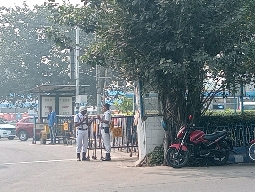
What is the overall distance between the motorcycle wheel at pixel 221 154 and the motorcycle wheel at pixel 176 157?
891mm

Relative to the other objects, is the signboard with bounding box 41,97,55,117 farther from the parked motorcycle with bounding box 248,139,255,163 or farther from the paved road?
the parked motorcycle with bounding box 248,139,255,163

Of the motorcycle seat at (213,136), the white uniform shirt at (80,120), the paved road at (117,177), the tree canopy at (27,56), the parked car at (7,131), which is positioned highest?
the tree canopy at (27,56)

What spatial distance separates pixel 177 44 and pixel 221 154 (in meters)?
3.33

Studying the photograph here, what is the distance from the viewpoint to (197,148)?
47.2 ft

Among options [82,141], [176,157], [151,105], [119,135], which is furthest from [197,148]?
[82,141]

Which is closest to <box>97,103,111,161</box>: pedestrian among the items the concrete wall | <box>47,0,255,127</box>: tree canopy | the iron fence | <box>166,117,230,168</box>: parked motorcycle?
the concrete wall

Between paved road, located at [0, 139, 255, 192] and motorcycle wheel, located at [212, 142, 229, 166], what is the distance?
0.81 ft

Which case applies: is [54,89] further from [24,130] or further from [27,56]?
[27,56]

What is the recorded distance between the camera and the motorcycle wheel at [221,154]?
1449 centimetres

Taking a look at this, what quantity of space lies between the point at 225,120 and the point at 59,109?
15.5 m

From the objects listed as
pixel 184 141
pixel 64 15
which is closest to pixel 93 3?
pixel 64 15

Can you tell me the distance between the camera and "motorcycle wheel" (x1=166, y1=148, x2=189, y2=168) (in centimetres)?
1414

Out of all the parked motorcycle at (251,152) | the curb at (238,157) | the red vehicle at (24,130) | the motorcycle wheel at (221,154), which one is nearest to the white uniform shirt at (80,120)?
the motorcycle wheel at (221,154)

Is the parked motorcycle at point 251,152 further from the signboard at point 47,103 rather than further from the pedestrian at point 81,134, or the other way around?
the signboard at point 47,103
